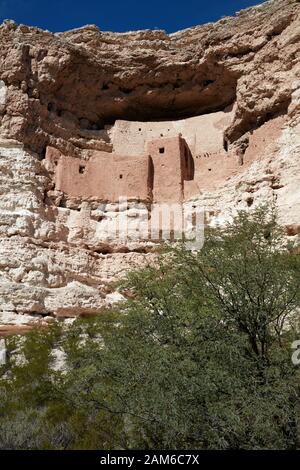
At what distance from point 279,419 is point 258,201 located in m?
8.99

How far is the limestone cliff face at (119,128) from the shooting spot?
1486cm

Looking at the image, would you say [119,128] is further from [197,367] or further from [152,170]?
[197,367]

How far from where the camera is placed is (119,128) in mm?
19484

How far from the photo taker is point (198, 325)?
7.64 metres

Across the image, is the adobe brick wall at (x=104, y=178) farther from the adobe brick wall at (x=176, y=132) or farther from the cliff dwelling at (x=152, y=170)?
the adobe brick wall at (x=176, y=132)

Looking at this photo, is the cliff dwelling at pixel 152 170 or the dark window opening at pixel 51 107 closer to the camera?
the cliff dwelling at pixel 152 170

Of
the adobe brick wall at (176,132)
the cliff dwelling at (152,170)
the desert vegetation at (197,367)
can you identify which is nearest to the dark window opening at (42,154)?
the cliff dwelling at (152,170)

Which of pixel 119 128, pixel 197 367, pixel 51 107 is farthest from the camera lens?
pixel 119 128

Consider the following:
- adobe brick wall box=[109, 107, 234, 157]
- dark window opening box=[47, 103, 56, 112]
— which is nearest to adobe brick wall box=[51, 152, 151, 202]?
adobe brick wall box=[109, 107, 234, 157]

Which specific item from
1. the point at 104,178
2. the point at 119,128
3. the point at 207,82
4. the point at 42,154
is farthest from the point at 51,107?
the point at 207,82

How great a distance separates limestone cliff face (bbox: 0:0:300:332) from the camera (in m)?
14.9

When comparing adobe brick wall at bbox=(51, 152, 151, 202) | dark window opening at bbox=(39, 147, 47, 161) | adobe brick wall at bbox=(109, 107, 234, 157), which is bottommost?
adobe brick wall at bbox=(51, 152, 151, 202)

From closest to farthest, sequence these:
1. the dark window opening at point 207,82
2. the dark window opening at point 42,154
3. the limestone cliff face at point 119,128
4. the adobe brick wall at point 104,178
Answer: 1. the limestone cliff face at point 119,128
2. the adobe brick wall at point 104,178
3. the dark window opening at point 42,154
4. the dark window opening at point 207,82

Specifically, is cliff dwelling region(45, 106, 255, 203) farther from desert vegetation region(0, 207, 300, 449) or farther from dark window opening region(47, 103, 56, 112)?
desert vegetation region(0, 207, 300, 449)
